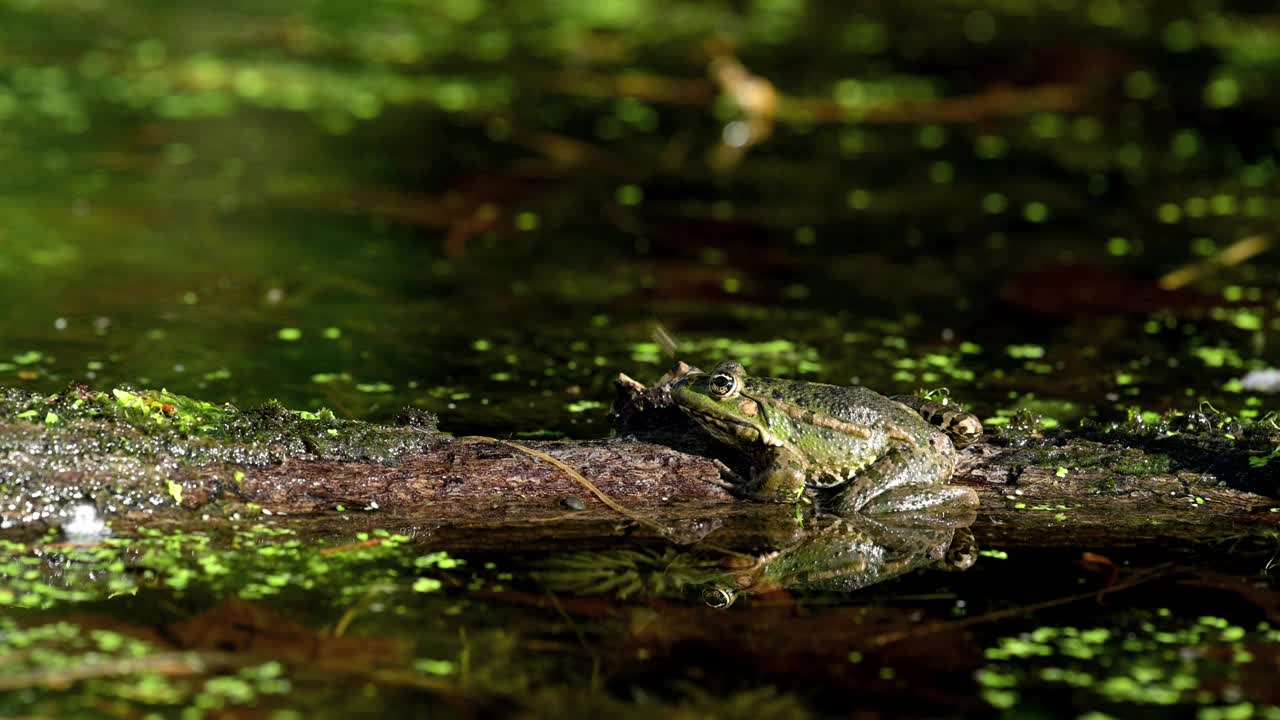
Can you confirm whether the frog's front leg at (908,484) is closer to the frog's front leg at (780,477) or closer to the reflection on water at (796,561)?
the reflection on water at (796,561)

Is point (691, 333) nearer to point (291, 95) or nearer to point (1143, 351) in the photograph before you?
point (1143, 351)

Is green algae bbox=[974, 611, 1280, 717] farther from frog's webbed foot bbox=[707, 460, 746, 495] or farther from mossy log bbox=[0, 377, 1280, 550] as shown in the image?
frog's webbed foot bbox=[707, 460, 746, 495]

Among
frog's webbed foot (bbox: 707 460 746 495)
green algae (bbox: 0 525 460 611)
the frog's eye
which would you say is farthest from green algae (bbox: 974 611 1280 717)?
green algae (bbox: 0 525 460 611)

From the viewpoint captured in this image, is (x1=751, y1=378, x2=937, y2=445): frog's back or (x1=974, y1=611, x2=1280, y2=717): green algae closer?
(x1=974, y1=611, x2=1280, y2=717): green algae

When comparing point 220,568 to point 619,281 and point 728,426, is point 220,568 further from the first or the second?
point 619,281

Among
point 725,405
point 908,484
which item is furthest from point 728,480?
point 908,484

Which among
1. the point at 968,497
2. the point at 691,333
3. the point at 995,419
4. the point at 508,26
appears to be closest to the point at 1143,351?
the point at 995,419

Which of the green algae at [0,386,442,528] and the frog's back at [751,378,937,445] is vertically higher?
the frog's back at [751,378,937,445]
